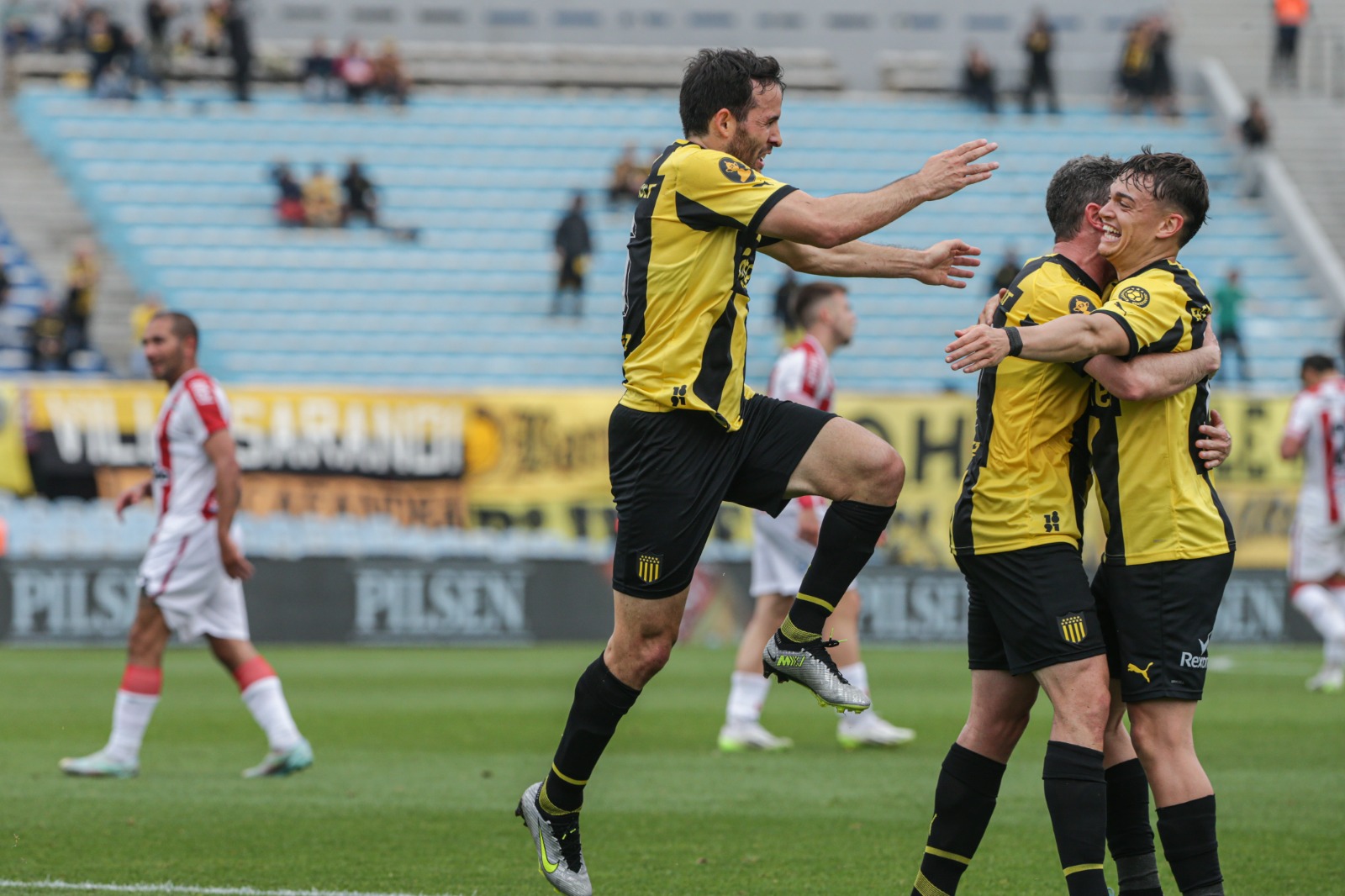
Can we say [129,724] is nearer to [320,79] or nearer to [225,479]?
[225,479]

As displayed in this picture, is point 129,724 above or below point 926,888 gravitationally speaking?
below

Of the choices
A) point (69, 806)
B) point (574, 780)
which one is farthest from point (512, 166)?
point (574, 780)

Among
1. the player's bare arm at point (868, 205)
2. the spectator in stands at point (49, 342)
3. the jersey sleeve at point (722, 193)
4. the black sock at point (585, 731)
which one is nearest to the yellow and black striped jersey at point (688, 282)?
the jersey sleeve at point (722, 193)

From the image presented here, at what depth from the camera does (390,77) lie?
30.4 meters

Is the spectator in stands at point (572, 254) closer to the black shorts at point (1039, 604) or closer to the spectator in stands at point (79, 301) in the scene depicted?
the spectator in stands at point (79, 301)

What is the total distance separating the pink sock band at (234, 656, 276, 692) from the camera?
370 inches

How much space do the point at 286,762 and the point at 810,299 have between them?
3.91 meters

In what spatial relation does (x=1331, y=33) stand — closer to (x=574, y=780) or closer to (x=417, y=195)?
(x=417, y=195)

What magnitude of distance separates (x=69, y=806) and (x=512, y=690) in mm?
6408

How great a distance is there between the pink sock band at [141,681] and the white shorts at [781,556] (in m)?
3.40

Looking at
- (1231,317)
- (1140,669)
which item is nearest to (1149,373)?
(1140,669)

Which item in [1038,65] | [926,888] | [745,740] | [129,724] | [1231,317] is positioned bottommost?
[745,740]

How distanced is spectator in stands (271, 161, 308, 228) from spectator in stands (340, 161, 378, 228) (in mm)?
642

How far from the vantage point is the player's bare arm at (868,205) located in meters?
5.45
